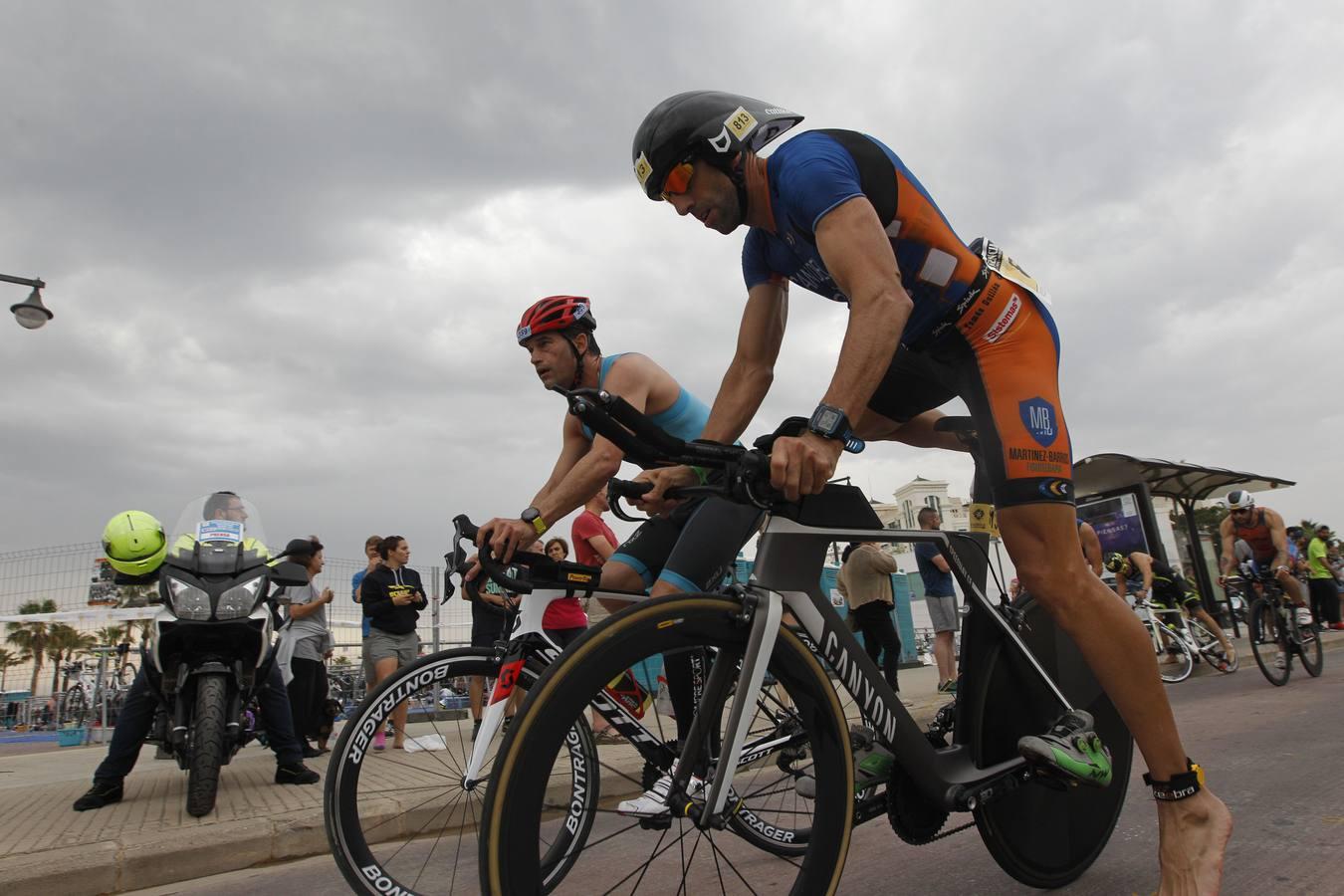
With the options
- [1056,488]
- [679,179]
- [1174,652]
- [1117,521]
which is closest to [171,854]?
[679,179]

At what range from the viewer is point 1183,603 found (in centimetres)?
1056

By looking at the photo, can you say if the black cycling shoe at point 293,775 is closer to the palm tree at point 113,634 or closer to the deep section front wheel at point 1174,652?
the palm tree at point 113,634

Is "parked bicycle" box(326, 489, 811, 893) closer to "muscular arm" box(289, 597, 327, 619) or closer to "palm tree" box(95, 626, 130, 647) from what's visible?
"muscular arm" box(289, 597, 327, 619)

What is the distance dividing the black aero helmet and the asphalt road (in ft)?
6.07

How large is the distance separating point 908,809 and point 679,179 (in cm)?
170

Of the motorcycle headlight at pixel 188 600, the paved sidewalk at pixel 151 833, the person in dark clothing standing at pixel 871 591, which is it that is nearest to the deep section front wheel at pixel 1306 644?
the person in dark clothing standing at pixel 871 591

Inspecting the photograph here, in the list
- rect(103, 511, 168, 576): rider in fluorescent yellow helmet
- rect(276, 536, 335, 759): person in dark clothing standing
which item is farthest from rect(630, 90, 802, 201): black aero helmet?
rect(276, 536, 335, 759): person in dark clothing standing

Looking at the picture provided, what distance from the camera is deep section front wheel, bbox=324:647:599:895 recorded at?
8.39 feet

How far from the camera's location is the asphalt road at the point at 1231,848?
248 cm

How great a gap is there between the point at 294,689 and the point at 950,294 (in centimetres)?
596

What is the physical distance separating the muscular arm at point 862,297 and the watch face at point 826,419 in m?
0.04

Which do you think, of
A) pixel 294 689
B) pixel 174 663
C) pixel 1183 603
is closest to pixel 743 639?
pixel 174 663

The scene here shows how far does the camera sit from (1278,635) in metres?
8.59

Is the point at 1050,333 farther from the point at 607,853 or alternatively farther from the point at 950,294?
the point at 607,853
